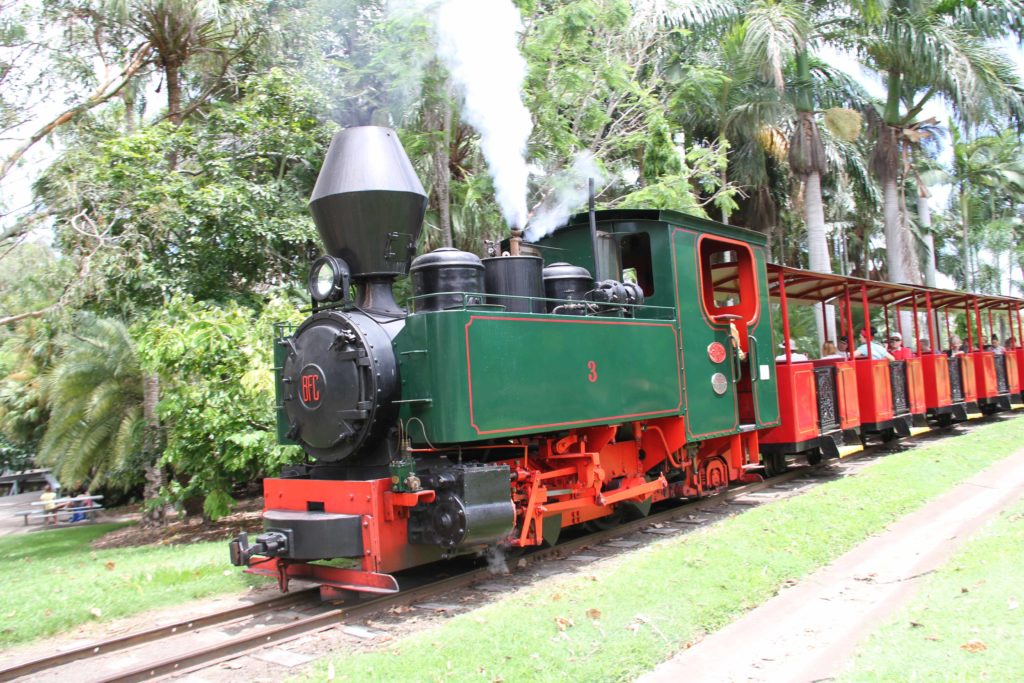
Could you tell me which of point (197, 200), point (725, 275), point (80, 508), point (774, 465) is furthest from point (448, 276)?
point (80, 508)

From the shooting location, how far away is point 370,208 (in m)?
5.80

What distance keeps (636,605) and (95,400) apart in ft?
34.9

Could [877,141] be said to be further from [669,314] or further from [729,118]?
[669,314]

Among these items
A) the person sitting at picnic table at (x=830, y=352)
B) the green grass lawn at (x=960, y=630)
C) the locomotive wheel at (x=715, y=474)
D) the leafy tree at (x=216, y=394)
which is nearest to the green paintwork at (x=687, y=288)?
the locomotive wheel at (x=715, y=474)

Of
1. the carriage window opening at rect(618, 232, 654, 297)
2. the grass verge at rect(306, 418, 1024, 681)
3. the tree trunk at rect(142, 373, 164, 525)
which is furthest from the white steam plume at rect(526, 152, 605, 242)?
the tree trunk at rect(142, 373, 164, 525)

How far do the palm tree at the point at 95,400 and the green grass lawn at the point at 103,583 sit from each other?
3888 millimetres

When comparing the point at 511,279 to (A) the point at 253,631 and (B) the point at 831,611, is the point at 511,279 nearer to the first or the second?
(A) the point at 253,631

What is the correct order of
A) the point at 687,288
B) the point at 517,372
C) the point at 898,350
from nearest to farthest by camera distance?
the point at 517,372
the point at 687,288
the point at 898,350

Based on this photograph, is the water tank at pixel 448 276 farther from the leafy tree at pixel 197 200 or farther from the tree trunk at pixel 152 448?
the tree trunk at pixel 152 448

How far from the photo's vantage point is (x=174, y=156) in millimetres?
10312

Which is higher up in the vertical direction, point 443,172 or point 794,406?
point 443,172

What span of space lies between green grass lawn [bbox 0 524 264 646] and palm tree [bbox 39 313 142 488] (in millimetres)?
3888

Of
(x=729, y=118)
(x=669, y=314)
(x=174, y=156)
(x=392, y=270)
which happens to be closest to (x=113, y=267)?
(x=174, y=156)

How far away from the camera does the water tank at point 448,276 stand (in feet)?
18.8
